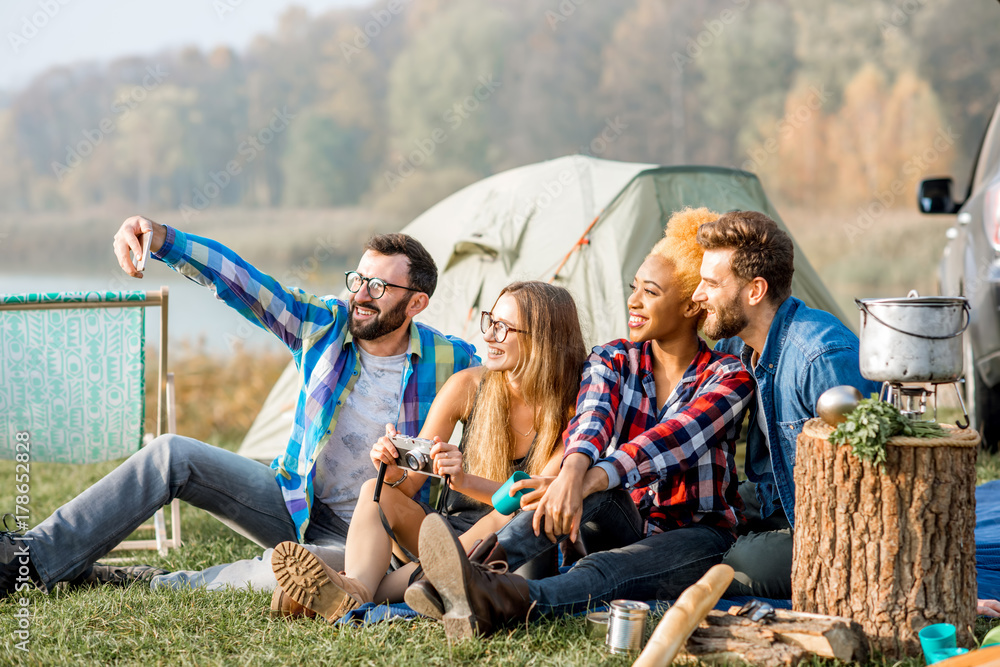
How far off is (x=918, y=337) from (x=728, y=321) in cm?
58

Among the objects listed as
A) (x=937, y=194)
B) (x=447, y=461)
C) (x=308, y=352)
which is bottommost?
(x=447, y=461)

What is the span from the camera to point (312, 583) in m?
2.40

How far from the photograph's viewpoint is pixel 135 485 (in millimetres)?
2771

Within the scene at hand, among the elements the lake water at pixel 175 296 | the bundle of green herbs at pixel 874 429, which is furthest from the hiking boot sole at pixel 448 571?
the lake water at pixel 175 296

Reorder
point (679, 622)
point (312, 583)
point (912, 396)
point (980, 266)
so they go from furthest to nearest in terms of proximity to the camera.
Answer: point (980, 266) < point (312, 583) < point (912, 396) < point (679, 622)

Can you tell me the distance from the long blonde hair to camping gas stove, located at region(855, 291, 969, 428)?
882mm

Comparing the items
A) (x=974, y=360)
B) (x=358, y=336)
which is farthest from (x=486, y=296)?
(x=974, y=360)

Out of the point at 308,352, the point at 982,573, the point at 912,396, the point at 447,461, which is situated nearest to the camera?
the point at 912,396

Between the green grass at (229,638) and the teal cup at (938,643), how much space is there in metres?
0.05

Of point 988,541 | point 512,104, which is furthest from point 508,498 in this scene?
point 512,104

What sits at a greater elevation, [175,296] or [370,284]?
[175,296]

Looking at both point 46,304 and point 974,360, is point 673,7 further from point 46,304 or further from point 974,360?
point 46,304

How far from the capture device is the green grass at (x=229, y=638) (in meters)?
2.18

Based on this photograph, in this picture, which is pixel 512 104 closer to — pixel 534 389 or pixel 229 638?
pixel 534 389
